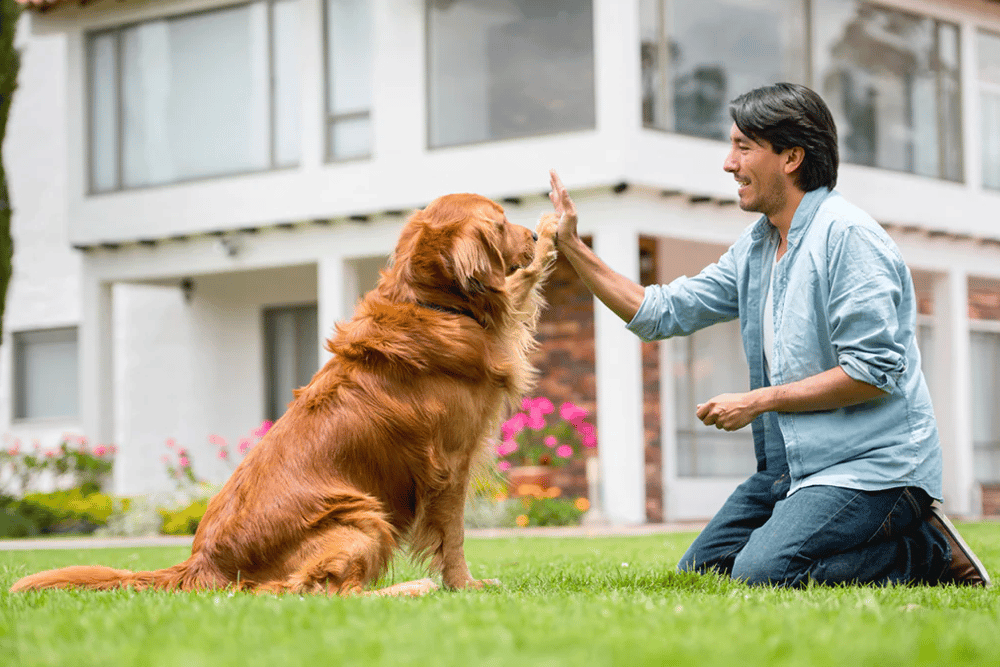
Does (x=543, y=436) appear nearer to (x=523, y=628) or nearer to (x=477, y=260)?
(x=477, y=260)

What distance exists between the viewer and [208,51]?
569 inches

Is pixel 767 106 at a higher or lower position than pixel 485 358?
higher

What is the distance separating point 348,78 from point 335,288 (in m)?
2.51

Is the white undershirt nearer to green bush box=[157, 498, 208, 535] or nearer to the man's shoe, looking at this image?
the man's shoe

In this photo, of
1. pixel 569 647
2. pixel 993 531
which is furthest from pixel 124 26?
pixel 569 647

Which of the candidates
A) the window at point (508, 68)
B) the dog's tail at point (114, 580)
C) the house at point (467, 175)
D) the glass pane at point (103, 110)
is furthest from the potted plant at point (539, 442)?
the dog's tail at point (114, 580)

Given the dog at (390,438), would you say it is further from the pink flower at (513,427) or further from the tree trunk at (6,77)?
the tree trunk at (6,77)

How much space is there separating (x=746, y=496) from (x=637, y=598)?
4.00 feet

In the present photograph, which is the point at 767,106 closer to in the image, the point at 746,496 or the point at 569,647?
the point at 746,496

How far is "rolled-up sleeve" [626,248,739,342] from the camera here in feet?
15.8

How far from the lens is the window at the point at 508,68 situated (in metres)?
12.1

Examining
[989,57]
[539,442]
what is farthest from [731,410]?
[989,57]

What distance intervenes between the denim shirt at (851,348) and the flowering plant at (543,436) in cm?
787

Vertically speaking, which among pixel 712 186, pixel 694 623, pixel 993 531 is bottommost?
pixel 993 531
